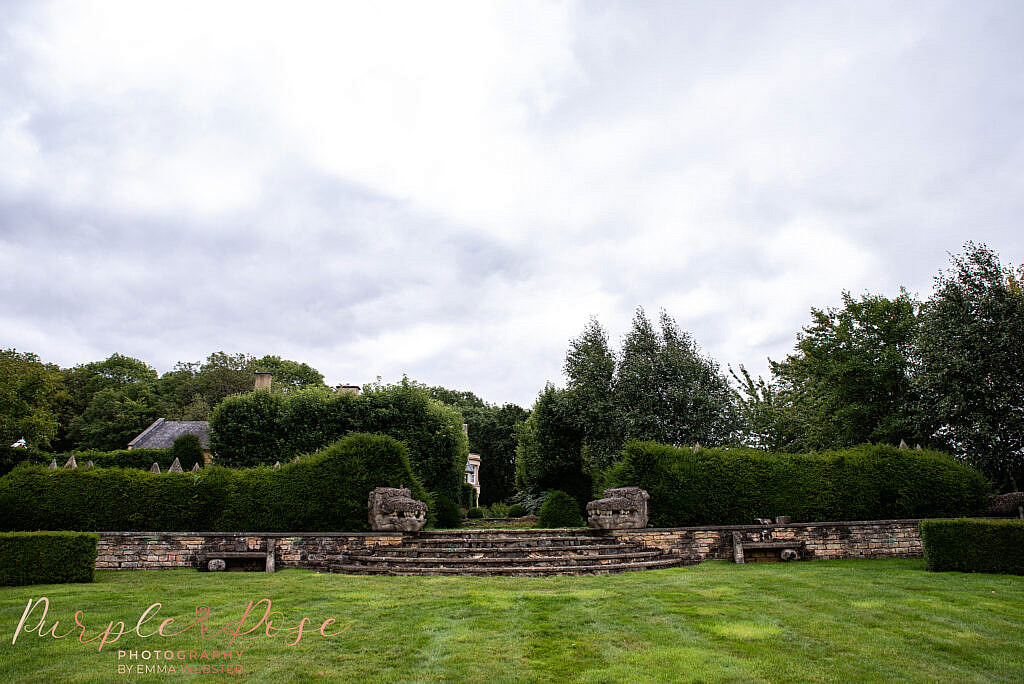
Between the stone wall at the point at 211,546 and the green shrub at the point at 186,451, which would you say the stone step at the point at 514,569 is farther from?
the green shrub at the point at 186,451

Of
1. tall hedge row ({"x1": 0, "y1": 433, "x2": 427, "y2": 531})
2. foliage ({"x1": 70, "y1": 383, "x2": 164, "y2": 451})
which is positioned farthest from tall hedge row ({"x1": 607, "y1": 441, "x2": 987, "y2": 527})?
foliage ({"x1": 70, "y1": 383, "x2": 164, "y2": 451})

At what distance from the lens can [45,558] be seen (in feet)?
28.9

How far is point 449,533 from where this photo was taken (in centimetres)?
1323

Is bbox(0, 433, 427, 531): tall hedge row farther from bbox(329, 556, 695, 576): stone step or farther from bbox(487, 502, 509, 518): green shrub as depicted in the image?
bbox(487, 502, 509, 518): green shrub

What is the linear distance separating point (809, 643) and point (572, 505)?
40.7 ft

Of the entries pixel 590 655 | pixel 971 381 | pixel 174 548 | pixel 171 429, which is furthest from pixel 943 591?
pixel 171 429

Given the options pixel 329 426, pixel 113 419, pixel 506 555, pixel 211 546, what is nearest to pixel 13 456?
pixel 329 426

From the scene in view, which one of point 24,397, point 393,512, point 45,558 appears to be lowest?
point 45,558

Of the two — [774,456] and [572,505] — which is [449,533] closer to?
[572,505]

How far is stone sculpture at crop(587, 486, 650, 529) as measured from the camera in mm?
12719

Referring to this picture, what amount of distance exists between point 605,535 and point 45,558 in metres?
10.4

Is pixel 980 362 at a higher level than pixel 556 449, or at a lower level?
higher

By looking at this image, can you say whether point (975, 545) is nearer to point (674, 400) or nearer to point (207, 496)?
point (674, 400)

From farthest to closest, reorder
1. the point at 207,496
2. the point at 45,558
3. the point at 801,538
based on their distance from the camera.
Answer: the point at 207,496
the point at 801,538
the point at 45,558
